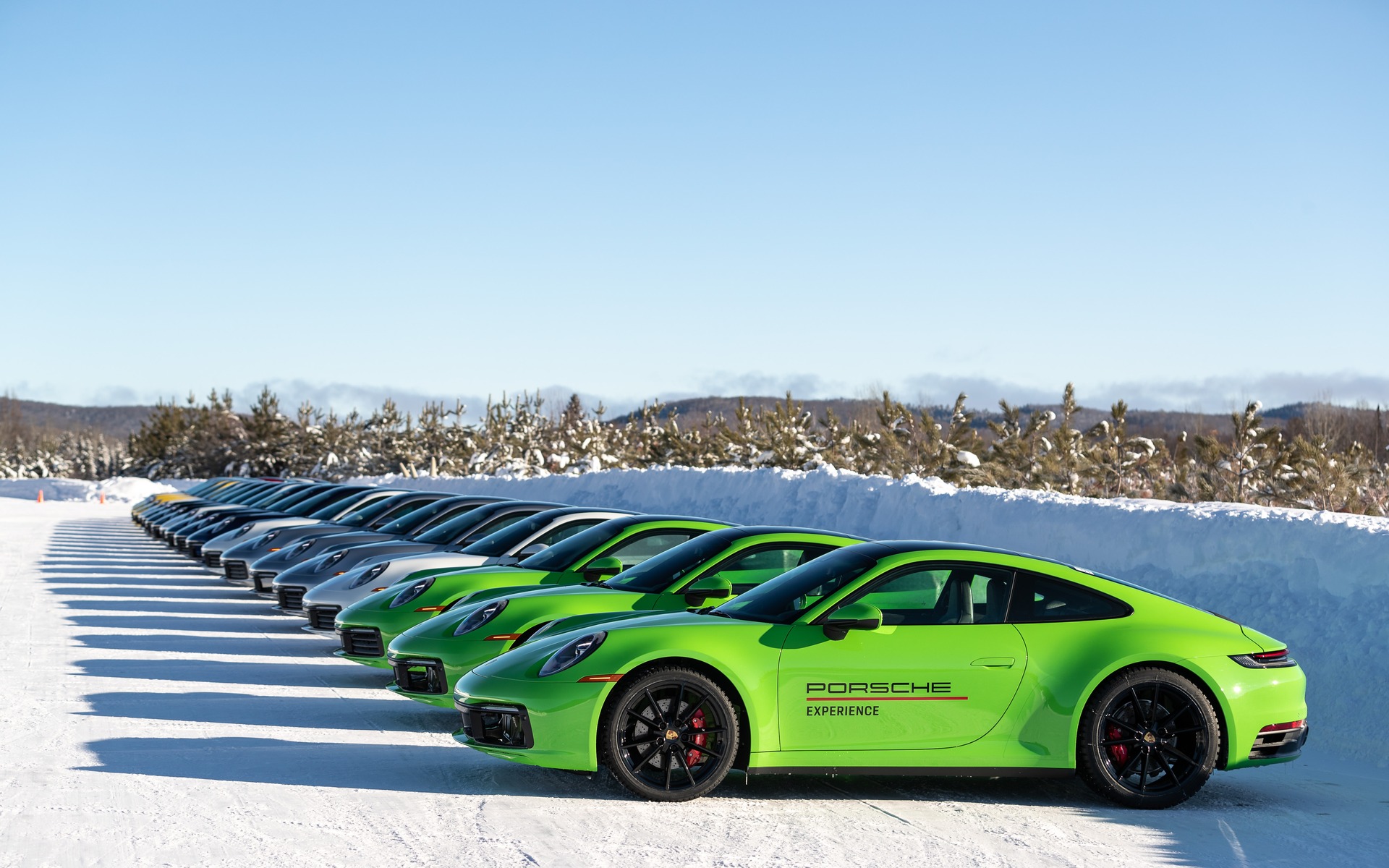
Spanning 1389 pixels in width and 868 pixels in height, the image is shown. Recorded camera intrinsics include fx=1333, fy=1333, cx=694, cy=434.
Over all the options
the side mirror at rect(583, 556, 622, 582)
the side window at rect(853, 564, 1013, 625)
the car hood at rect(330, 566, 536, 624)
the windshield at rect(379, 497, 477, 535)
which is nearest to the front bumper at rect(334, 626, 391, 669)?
the car hood at rect(330, 566, 536, 624)

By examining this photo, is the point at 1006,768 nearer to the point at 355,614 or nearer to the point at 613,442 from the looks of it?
the point at 355,614

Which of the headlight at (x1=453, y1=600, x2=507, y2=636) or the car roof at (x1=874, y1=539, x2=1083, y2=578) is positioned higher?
the car roof at (x1=874, y1=539, x2=1083, y2=578)

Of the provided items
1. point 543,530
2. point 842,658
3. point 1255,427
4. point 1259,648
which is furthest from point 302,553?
point 1255,427

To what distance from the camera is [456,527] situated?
49.9 feet

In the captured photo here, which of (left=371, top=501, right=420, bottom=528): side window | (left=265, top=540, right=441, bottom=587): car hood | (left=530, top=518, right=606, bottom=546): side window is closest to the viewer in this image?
(left=530, top=518, right=606, bottom=546): side window

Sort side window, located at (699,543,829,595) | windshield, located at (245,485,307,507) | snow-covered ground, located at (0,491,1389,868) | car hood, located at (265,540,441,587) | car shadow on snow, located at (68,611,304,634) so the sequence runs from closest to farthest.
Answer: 1. snow-covered ground, located at (0,491,1389,868)
2. side window, located at (699,543,829,595)
3. car hood, located at (265,540,441,587)
4. car shadow on snow, located at (68,611,304,634)
5. windshield, located at (245,485,307,507)

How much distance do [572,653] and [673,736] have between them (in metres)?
0.67

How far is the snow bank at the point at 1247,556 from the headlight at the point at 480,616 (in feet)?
18.7

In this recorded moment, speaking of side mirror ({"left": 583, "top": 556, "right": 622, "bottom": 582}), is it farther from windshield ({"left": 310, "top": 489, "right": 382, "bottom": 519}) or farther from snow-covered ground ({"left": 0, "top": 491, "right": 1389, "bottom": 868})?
windshield ({"left": 310, "top": 489, "right": 382, "bottom": 519})

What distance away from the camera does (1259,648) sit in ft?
23.7

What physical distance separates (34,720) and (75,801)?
254 cm

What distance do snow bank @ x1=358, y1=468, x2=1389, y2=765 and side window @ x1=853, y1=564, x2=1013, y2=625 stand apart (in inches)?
139

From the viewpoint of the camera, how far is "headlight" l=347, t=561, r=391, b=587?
12.3m

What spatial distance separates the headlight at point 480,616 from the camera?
8.71 m
